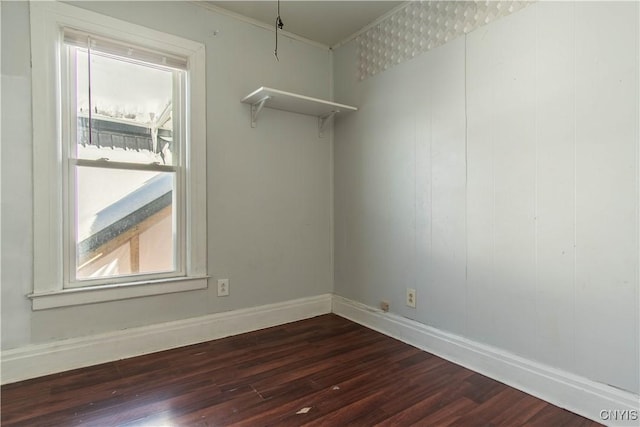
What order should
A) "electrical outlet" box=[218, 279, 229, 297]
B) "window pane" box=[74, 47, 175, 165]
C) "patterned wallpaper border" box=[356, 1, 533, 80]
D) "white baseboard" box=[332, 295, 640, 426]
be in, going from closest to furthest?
"white baseboard" box=[332, 295, 640, 426], "patterned wallpaper border" box=[356, 1, 533, 80], "window pane" box=[74, 47, 175, 165], "electrical outlet" box=[218, 279, 229, 297]

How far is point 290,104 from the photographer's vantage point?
2.65 metres

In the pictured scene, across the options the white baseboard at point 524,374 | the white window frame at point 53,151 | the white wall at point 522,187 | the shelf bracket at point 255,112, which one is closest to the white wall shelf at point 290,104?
the shelf bracket at point 255,112

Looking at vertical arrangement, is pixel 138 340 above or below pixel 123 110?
below

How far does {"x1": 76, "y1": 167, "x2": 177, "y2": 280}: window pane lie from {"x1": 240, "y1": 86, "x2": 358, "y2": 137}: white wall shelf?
0.80 metres

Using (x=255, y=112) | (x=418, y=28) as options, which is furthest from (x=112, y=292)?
(x=418, y=28)

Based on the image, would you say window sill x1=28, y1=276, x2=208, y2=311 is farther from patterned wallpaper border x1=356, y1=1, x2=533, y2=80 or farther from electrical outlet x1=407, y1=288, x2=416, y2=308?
patterned wallpaper border x1=356, y1=1, x2=533, y2=80

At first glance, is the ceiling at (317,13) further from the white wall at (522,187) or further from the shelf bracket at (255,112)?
the shelf bracket at (255,112)

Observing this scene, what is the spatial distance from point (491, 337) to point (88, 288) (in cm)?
242

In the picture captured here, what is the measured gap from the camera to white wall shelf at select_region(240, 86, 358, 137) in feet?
7.95

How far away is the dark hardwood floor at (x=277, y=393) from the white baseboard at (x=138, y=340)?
7 cm

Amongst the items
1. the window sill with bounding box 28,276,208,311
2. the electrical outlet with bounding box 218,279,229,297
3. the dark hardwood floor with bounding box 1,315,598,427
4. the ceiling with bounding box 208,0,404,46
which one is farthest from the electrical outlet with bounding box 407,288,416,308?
the ceiling with bounding box 208,0,404,46

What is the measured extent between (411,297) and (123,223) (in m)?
2.04

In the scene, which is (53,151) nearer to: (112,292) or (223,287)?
(112,292)

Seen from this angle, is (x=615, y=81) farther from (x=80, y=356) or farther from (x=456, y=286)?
(x=80, y=356)
